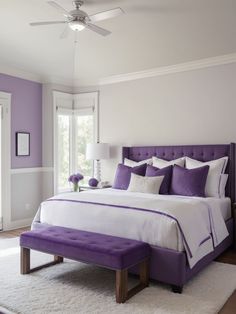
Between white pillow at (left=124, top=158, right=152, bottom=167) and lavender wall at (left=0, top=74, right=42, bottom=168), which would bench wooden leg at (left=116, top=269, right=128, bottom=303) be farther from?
lavender wall at (left=0, top=74, right=42, bottom=168)

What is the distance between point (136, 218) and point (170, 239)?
1.37 ft

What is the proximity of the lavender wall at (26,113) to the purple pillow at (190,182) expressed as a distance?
2898mm

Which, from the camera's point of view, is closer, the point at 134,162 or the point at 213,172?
the point at 213,172

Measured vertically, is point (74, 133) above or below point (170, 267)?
above

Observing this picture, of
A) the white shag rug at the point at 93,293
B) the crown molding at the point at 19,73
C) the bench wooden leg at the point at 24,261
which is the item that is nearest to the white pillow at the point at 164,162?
the white shag rug at the point at 93,293

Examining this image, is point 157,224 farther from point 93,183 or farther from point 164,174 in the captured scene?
point 93,183

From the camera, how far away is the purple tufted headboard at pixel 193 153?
15.5 ft

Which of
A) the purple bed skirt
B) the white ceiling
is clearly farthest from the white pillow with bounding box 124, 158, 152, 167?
the purple bed skirt

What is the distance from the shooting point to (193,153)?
505 centimetres

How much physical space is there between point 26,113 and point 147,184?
285 centimetres

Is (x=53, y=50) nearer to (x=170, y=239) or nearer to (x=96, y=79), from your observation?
(x=96, y=79)

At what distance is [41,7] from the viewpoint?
12.2 ft

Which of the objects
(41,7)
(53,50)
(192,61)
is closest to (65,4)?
(41,7)

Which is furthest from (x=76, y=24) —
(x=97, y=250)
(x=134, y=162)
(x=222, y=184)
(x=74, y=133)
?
(x=74, y=133)
